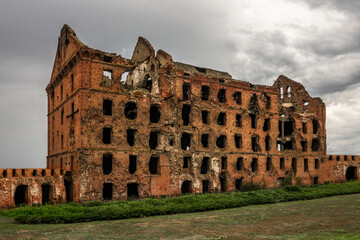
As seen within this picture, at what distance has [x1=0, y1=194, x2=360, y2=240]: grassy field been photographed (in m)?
11.6

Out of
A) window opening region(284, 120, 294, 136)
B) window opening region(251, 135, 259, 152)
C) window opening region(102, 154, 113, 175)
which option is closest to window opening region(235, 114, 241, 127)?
window opening region(251, 135, 259, 152)

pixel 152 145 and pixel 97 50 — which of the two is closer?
pixel 97 50

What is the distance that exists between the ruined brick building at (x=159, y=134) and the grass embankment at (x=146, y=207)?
3.75m

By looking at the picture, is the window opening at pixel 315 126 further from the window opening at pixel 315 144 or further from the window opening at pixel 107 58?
the window opening at pixel 107 58

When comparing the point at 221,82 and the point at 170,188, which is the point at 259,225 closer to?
the point at 170,188

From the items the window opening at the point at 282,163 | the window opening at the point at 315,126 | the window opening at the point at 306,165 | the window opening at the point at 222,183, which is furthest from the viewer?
the window opening at the point at 315,126

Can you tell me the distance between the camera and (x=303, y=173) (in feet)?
113

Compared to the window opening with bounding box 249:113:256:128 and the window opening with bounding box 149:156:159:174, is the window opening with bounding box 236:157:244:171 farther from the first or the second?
the window opening with bounding box 149:156:159:174

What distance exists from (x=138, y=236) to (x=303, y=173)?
26.7 metres

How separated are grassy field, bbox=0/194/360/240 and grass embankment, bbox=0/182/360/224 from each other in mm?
721

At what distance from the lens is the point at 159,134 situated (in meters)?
26.0

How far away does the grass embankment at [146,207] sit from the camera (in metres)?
A: 15.7

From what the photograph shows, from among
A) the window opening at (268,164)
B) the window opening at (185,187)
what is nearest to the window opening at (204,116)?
the window opening at (185,187)

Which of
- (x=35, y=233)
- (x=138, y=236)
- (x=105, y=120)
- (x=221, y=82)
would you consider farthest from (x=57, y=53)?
(x=138, y=236)
